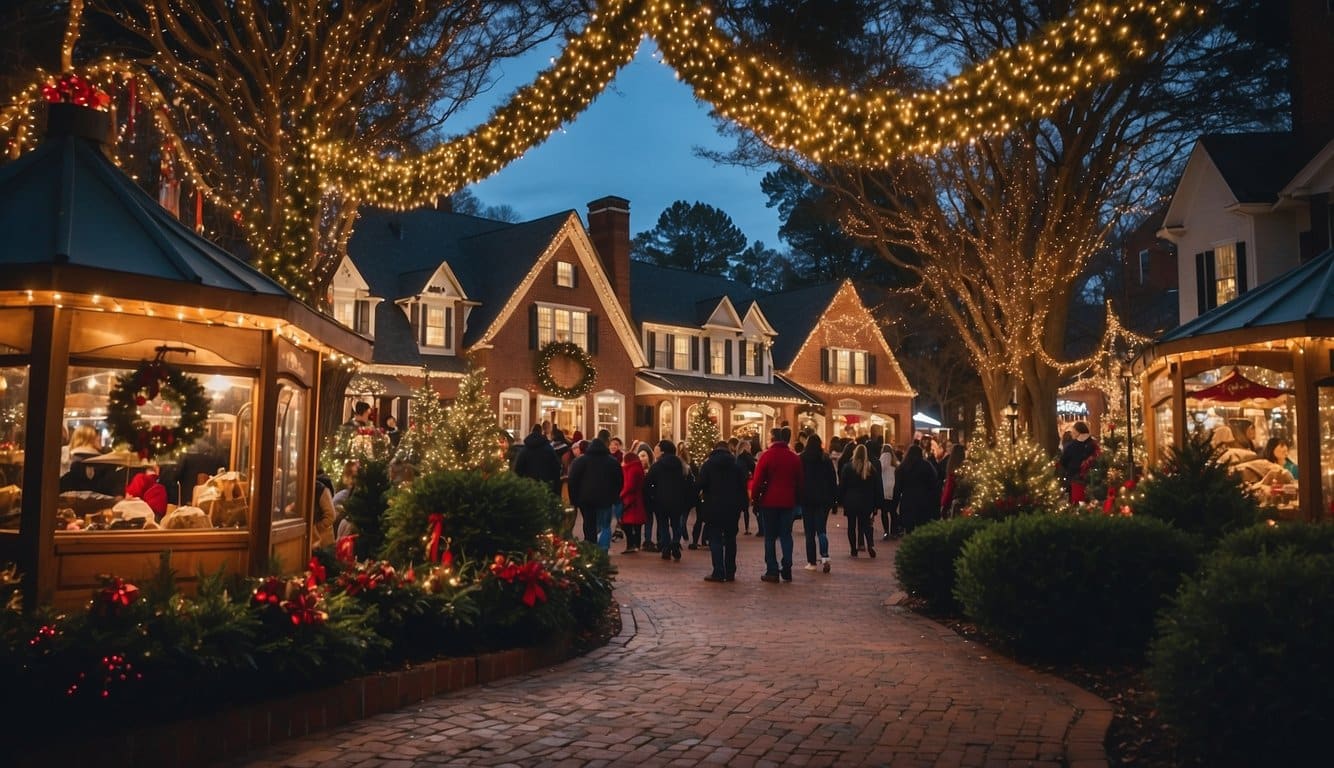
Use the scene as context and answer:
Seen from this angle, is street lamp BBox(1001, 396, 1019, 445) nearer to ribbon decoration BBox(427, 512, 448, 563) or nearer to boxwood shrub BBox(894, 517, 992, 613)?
boxwood shrub BBox(894, 517, 992, 613)

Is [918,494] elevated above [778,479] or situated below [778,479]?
below

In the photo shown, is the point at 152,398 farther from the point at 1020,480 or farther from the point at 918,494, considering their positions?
the point at 918,494

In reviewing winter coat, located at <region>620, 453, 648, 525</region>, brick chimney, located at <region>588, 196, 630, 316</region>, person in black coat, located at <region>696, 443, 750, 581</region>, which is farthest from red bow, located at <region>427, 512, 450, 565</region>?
brick chimney, located at <region>588, 196, 630, 316</region>

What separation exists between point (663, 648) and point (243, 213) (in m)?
9.74

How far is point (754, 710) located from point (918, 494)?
34.9ft

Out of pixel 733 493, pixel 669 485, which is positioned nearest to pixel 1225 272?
pixel 669 485

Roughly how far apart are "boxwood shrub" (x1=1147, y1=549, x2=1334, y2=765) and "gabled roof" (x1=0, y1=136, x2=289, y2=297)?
6127mm

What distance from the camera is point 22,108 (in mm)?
11852

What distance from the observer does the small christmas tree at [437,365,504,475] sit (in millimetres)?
14922

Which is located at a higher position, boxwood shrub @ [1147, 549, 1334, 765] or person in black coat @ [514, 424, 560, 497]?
person in black coat @ [514, 424, 560, 497]

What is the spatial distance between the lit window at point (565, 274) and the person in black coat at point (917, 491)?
20991mm

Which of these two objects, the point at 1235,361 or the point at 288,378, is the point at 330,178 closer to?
the point at 288,378

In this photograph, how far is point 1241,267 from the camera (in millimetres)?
23391

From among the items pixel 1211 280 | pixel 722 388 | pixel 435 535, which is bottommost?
pixel 435 535
